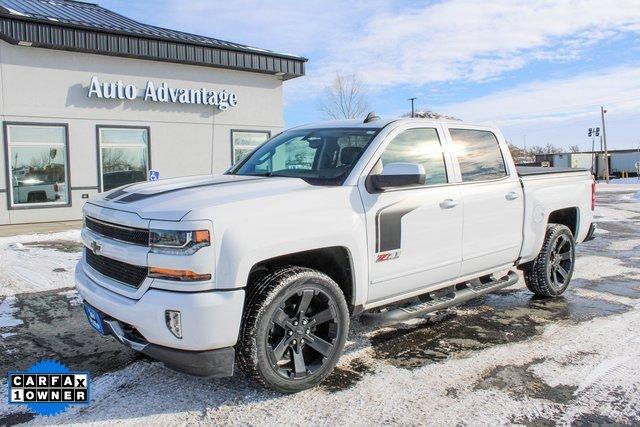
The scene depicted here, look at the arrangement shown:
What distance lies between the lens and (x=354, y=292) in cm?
384

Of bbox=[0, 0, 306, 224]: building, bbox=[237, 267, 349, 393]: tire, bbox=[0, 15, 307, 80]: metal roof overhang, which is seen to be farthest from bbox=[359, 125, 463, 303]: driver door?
bbox=[0, 15, 307, 80]: metal roof overhang

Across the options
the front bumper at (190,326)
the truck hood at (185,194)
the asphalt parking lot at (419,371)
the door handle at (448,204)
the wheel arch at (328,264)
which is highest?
the truck hood at (185,194)

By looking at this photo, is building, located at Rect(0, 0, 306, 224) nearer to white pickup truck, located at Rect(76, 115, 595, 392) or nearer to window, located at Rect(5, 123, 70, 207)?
window, located at Rect(5, 123, 70, 207)

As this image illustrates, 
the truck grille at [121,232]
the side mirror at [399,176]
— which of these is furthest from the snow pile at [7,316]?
the side mirror at [399,176]

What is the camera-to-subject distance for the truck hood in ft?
10.5

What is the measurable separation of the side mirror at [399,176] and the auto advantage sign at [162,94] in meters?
12.2

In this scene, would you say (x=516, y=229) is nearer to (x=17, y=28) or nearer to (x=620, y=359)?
(x=620, y=359)

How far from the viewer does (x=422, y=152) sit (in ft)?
15.1

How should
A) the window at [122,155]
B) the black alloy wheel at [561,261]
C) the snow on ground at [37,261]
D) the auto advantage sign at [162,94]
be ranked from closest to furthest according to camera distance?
the black alloy wheel at [561,261] → the snow on ground at [37,261] → the auto advantage sign at [162,94] → the window at [122,155]

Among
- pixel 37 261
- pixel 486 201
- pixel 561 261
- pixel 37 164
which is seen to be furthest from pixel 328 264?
pixel 37 164

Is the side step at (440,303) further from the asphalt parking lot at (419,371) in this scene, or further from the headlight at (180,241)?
the headlight at (180,241)

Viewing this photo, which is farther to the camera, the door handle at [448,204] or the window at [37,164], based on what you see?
the window at [37,164]

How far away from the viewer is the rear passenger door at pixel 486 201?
4742 millimetres

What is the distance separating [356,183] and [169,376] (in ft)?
6.45
